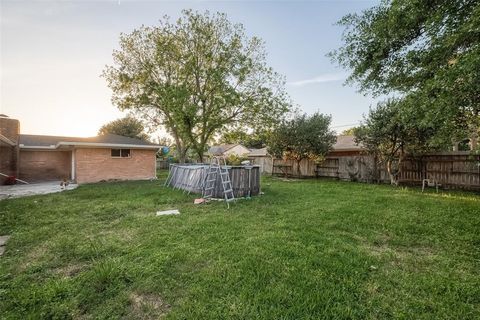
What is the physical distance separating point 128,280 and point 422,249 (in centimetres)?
458

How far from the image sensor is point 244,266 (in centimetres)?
308

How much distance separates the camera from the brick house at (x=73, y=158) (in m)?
14.3

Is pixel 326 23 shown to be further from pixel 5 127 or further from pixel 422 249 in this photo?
pixel 5 127

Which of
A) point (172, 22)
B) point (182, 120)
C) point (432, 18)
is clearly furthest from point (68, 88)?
point (432, 18)

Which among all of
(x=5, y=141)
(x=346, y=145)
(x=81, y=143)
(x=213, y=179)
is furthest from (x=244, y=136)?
(x=5, y=141)

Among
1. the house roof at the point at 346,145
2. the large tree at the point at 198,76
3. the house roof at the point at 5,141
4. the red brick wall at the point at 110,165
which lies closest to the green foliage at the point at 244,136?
the large tree at the point at 198,76

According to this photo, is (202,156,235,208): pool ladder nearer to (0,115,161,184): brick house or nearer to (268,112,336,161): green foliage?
(268,112,336,161): green foliage

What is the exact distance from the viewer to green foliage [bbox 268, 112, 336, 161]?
52.0ft

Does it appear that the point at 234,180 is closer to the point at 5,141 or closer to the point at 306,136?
the point at 306,136

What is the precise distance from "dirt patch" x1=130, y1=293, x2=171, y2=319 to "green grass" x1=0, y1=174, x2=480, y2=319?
0.05 ft

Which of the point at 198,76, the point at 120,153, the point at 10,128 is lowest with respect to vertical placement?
the point at 120,153

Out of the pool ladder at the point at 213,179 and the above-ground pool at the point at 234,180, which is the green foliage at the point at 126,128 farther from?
the pool ladder at the point at 213,179

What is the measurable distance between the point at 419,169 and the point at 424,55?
8053 millimetres

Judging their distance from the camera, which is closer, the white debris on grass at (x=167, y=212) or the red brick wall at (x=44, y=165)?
the white debris on grass at (x=167, y=212)
